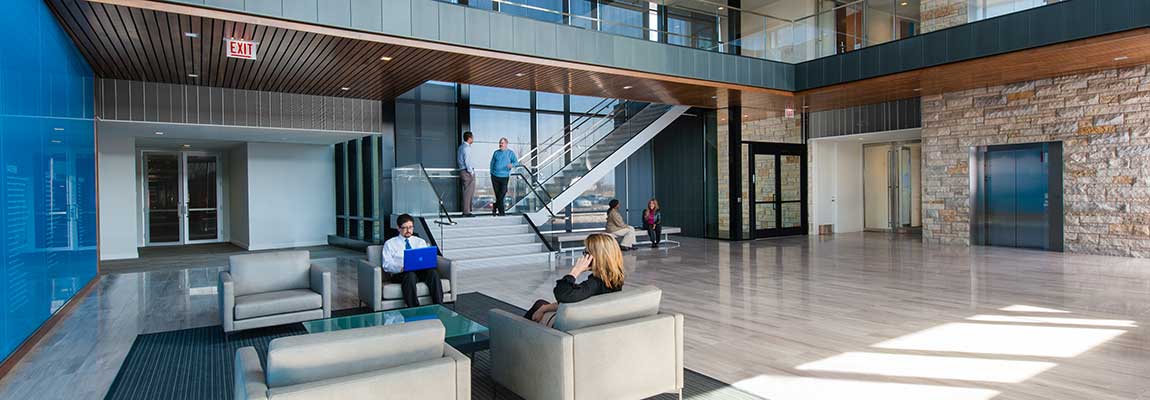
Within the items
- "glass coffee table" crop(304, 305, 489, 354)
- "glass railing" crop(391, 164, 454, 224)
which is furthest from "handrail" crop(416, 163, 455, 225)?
"glass coffee table" crop(304, 305, 489, 354)

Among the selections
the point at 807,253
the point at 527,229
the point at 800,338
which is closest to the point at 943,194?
the point at 807,253

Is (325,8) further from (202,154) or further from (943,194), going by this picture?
(943,194)

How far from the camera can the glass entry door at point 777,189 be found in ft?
49.3

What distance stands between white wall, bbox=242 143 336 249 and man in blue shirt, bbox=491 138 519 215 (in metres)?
5.02

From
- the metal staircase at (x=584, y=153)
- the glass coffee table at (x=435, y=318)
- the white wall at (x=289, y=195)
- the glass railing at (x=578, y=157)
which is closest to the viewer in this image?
the glass coffee table at (x=435, y=318)

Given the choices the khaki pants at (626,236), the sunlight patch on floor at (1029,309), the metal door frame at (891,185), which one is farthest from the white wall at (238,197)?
the metal door frame at (891,185)

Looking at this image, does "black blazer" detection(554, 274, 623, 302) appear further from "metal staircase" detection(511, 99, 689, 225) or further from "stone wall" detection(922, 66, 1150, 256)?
"stone wall" detection(922, 66, 1150, 256)

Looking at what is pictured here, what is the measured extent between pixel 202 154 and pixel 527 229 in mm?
9257

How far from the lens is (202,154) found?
15320 mm

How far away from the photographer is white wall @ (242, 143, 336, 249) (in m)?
13.8

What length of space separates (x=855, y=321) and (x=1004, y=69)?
7193 mm

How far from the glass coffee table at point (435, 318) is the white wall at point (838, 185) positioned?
43.3 feet

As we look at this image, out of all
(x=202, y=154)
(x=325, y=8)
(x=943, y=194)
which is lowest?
(x=943, y=194)

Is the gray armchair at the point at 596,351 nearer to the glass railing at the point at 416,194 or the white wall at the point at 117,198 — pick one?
the glass railing at the point at 416,194
